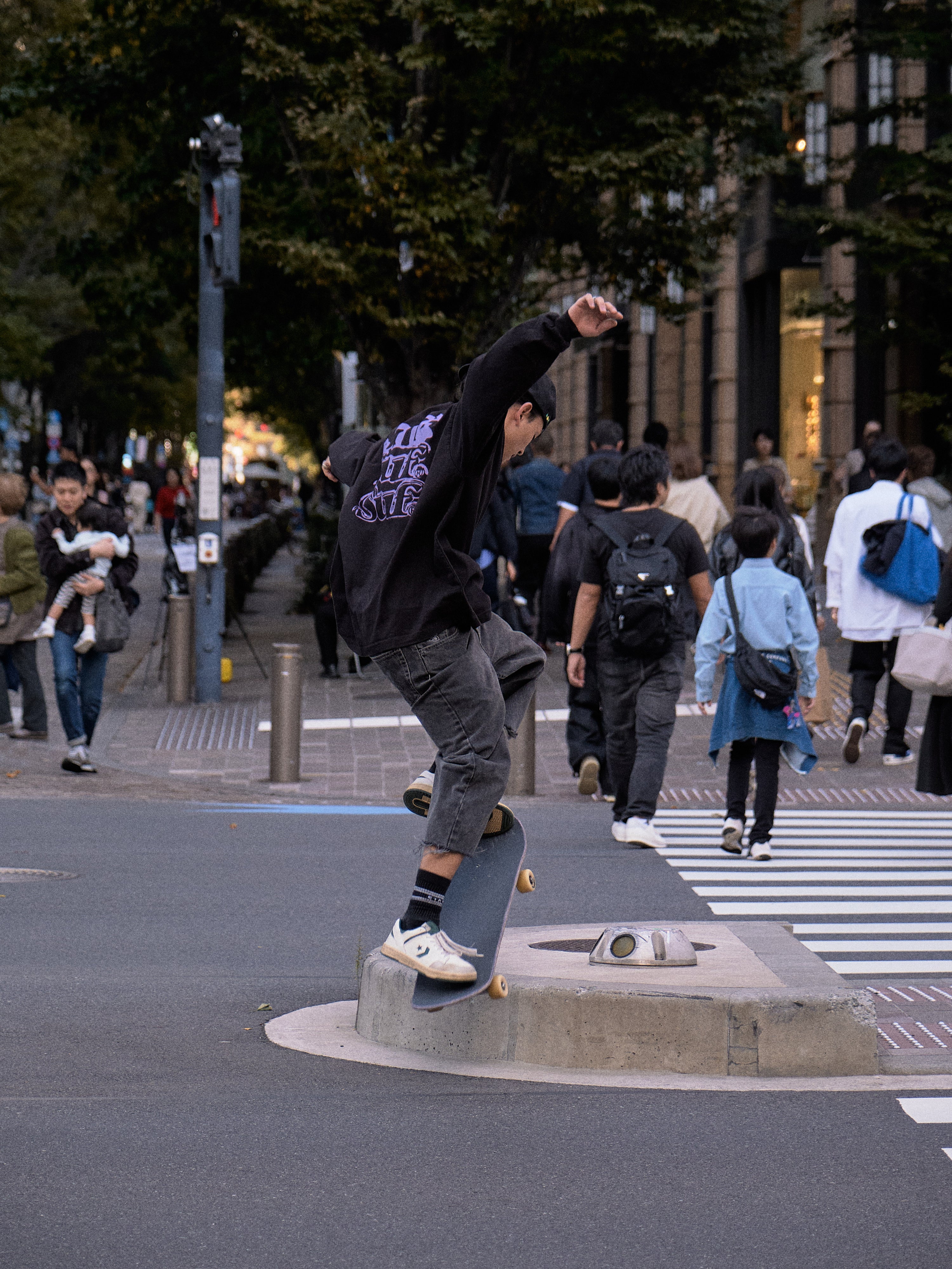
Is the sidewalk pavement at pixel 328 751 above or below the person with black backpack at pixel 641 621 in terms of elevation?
below

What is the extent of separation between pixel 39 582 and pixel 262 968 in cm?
671

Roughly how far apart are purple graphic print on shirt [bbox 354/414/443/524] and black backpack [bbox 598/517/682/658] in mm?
3629

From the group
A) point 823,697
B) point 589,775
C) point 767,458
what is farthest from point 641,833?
point 767,458

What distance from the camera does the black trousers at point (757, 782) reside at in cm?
865

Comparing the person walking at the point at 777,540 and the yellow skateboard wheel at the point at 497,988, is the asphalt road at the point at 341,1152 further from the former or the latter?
the person walking at the point at 777,540

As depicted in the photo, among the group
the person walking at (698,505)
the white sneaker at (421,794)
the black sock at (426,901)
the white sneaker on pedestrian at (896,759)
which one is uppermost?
the person walking at (698,505)

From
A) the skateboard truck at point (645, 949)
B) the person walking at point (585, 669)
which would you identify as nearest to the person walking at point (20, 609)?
the person walking at point (585, 669)

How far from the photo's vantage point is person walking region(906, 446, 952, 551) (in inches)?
522

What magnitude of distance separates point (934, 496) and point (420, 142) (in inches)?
220

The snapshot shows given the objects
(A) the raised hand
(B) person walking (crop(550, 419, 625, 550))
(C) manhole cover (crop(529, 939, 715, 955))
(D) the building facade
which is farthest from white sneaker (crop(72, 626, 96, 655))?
(D) the building facade

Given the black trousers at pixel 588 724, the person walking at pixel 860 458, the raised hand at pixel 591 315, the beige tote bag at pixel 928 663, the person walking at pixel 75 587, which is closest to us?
the raised hand at pixel 591 315

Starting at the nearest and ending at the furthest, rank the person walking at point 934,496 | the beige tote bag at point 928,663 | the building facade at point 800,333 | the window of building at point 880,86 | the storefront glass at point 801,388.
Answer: the beige tote bag at point 928,663
the person walking at point 934,496
the building facade at point 800,333
the window of building at point 880,86
the storefront glass at point 801,388

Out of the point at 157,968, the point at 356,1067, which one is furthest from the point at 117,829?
the point at 356,1067

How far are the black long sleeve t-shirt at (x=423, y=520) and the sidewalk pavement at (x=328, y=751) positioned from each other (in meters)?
5.38
